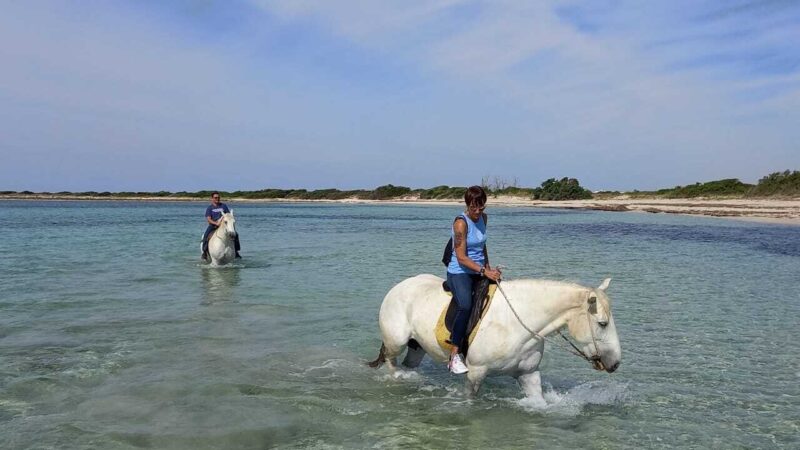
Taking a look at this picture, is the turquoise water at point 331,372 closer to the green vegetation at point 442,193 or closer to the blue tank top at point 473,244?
the blue tank top at point 473,244

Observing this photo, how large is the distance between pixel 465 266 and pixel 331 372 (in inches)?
112

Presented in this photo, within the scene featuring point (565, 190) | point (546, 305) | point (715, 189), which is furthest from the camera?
point (565, 190)

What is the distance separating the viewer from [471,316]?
626cm

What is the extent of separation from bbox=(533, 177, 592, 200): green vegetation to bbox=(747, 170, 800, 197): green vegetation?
31.6 m

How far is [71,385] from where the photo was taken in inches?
276

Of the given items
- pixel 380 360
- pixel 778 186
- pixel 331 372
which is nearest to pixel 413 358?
pixel 380 360

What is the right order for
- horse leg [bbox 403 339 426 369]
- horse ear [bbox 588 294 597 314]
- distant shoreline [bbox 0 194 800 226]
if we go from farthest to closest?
distant shoreline [bbox 0 194 800 226], horse leg [bbox 403 339 426 369], horse ear [bbox 588 294 597 314]

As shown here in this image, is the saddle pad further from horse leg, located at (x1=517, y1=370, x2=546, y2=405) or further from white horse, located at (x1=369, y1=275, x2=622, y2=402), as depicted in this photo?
horse leg, located at (x1=517, y1=370, x2=546, y2=405)

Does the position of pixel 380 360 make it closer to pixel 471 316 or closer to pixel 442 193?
pixel 471 316

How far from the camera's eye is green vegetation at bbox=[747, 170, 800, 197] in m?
58.7

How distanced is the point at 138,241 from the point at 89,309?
18530 millimetres

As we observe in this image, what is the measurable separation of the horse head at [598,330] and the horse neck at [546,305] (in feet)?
0.38

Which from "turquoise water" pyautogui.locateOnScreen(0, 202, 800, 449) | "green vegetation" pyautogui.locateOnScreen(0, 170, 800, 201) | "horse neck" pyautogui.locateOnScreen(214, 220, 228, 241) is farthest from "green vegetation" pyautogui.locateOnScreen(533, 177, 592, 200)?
"horse neck" pyautogui.locateOnScreen(214, 220, 228, 241)

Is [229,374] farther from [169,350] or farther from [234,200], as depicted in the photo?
[234,200]
